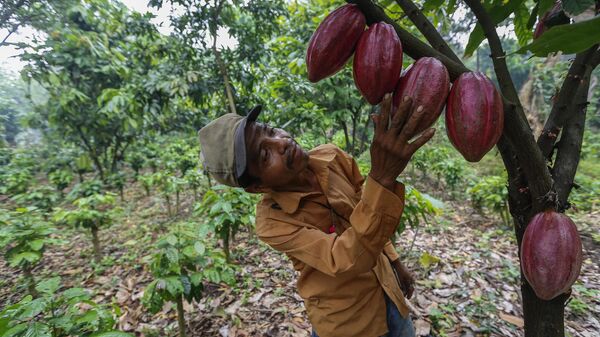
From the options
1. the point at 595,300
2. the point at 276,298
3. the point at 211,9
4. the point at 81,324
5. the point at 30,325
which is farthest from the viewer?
the point at 211,9

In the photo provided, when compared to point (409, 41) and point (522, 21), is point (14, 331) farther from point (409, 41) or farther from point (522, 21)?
point (522, 21)

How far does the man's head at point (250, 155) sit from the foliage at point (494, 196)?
294cm

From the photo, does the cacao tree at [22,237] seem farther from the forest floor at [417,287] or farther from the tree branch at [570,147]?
the tree branch at [570,147]

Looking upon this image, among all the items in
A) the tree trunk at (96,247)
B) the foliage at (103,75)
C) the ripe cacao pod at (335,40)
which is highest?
the foliage at (103,75)

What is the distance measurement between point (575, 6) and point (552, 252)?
0.39 m

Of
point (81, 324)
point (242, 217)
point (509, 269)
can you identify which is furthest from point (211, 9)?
point (509, 269)

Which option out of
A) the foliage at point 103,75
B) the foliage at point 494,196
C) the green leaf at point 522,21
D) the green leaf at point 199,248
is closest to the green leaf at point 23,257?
the green leaf at point 199,248

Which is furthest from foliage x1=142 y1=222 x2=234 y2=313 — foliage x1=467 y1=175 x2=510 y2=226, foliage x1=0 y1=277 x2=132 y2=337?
foliage x1=467 y1=175 x2=510 y2=226

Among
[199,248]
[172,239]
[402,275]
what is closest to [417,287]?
[402,275]

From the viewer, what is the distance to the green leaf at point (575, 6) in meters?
0.50

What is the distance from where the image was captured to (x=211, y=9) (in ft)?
10.2

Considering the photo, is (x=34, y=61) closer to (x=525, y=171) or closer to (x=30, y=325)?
(x=30, y=325)

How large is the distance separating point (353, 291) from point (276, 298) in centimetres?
150

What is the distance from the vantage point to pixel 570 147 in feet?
2.06
